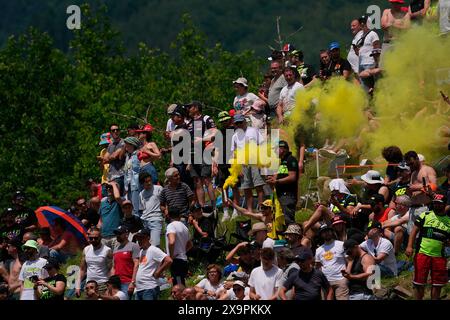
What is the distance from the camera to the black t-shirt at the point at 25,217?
74.9 feet

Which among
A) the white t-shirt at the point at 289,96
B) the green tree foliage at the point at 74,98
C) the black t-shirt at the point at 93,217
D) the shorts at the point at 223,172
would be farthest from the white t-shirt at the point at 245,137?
the green tree foliage at the point at 74,98

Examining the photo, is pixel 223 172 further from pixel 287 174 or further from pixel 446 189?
pixel 446 189

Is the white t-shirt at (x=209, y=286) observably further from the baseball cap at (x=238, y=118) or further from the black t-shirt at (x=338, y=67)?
the black t-shirt at (x=338, y=67)

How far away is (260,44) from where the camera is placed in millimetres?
120438

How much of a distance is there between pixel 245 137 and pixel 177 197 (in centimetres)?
180

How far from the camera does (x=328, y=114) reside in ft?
75.7

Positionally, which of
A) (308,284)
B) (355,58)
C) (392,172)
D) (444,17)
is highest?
(444,17)

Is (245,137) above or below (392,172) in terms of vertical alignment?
above

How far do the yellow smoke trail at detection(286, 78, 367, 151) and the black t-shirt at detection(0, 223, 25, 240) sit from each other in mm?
5233

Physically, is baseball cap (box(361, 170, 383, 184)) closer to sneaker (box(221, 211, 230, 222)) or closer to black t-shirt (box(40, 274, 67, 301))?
sneaker (box(221, 211, 230, 222))

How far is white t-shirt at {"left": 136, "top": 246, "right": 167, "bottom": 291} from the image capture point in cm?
1873

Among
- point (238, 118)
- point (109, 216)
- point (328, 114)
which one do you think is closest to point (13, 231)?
point (109, 216)

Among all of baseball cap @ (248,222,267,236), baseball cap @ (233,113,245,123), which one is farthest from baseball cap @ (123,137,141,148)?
baseball cap @ (248,222,267,236)

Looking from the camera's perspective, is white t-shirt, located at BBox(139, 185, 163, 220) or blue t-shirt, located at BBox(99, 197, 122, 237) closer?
white t-shirt, located at BBox(139, 185, 163, 220)
